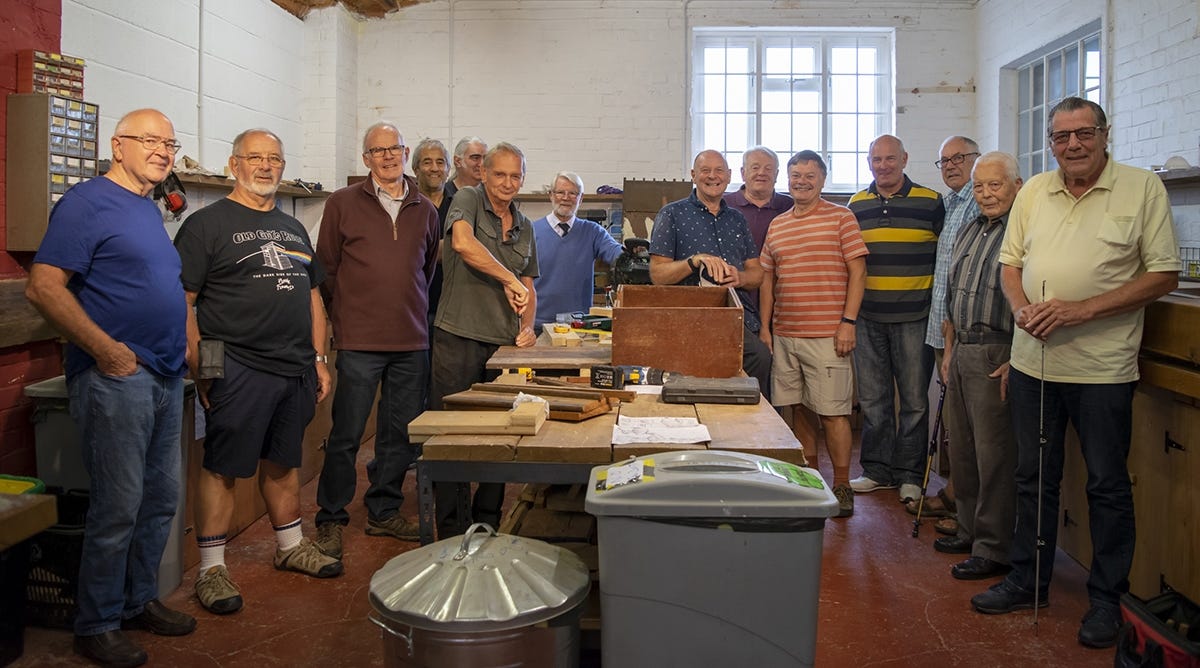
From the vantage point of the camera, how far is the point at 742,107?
26.0 ft

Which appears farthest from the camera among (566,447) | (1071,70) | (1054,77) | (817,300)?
(1054,77)

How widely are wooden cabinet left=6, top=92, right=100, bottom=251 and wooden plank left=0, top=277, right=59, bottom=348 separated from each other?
0.20 meters

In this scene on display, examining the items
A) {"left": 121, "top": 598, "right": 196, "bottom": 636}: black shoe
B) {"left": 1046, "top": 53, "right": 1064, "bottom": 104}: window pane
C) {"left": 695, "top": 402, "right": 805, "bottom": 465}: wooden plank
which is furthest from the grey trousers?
{"left": 1046, "top": 53, "right": 1064, "bottom": 104}: window pane

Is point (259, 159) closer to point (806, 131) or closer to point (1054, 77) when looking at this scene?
point (1054, 77)

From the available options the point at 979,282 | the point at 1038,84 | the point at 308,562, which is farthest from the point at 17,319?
the point at 1038,84

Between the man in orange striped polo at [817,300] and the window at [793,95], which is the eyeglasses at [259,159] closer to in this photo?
the man in orange striped polo at [817,300]

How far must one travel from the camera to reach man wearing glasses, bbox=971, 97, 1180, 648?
2.73 meters

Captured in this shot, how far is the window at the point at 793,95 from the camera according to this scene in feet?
25.8

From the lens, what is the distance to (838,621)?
3059 millimetres

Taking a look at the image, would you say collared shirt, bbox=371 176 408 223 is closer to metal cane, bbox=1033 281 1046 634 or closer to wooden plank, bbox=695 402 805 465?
wooden plank, bbox=695 402 805 465

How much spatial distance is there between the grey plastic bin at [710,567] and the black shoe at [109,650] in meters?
1.71

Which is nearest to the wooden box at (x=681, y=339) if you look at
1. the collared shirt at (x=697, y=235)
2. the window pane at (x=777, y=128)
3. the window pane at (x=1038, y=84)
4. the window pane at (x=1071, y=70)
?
the collared shirt at (x=697, y=235)

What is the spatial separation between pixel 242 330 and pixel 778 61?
611 centimetres

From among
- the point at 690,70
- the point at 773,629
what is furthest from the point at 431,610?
the point at 690,70
